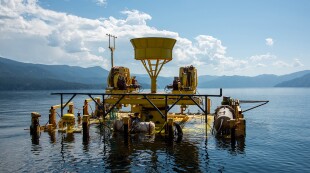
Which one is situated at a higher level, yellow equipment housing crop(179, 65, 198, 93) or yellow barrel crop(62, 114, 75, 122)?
yellow equipment housing crop(179, 65, 198, 93)

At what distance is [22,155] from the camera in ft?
88.7

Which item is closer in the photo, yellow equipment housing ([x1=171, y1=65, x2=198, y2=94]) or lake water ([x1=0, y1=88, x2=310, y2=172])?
lake water ([x1=0, y1=88, x2=310, y2=172])

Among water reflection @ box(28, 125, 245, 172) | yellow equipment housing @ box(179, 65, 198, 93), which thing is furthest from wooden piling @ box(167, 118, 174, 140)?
yellow equipment housing @ box(179, 65, 198, 93)

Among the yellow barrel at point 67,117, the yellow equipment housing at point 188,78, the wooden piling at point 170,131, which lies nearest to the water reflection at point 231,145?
the wooden piling at point 170,131

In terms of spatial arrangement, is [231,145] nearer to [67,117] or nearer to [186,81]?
[186,81]

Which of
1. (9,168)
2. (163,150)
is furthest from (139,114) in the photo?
(9,168)

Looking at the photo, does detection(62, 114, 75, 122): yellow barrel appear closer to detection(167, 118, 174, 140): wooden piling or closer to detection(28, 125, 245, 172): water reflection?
detection(28, 125, 245, 172): water reflection

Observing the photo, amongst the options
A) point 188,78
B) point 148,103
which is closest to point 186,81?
point 188,78

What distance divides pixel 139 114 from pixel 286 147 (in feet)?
61.6

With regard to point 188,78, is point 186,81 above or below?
below

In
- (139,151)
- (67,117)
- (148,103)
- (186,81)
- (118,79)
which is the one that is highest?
(118,79)

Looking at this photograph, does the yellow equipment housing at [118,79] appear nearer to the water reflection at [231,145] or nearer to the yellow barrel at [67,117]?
the yellow barrel at [67,117]

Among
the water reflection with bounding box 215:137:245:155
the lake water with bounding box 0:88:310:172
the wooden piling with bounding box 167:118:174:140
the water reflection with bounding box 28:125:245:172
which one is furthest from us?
the wooden piling with bounding box 167:118:174:140

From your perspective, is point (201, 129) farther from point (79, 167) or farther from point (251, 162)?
point (79, 167)
